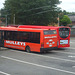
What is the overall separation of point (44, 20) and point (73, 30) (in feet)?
27.2

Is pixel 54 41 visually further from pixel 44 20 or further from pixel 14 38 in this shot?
pixel 44 20

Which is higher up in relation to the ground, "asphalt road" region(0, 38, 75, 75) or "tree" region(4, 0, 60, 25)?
"tree" region(4, 0, 60, 25)

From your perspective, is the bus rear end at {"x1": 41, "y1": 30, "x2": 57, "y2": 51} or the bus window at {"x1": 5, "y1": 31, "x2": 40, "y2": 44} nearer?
the bus rear end at {"x1": 41, "y1": 30, "x2": 57, "y2": 51}

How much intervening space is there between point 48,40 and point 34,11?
3211 cm

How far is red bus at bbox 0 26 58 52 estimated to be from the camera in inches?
675

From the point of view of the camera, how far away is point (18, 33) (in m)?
20.0

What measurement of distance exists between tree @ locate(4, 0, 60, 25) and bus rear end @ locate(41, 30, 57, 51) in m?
28.4

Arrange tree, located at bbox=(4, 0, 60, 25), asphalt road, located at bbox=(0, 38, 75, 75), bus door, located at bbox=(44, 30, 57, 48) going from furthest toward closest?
tree, located at bbox=(4, 0, 60, 25)
bus door, located at bbox=(44, 30, 57, 48)
asphalt road, located at bbox=(0, 38, 75, 75)

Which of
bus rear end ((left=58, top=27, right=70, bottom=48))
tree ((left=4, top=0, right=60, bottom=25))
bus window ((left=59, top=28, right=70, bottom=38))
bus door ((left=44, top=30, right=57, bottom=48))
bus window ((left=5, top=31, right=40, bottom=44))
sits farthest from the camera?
tree ((left=4, top=0, right=60, bottom=25))

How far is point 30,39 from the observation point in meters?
18.2

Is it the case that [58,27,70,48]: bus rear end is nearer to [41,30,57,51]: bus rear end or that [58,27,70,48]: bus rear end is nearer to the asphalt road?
[41,30,57,51]: bus rear end

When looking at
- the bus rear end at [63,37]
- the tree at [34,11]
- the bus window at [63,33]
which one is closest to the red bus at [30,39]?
the bus rear end at [63,37]

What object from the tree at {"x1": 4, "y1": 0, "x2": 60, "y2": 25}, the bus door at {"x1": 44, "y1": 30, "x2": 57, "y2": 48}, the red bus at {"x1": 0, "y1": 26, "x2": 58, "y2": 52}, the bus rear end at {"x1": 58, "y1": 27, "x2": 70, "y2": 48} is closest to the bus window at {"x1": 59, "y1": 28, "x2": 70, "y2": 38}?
the bus rear end at {"x1": 58, "y1": 27, "x2": 70, "y2": 48}

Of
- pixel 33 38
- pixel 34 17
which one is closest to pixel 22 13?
pixel 34 17
